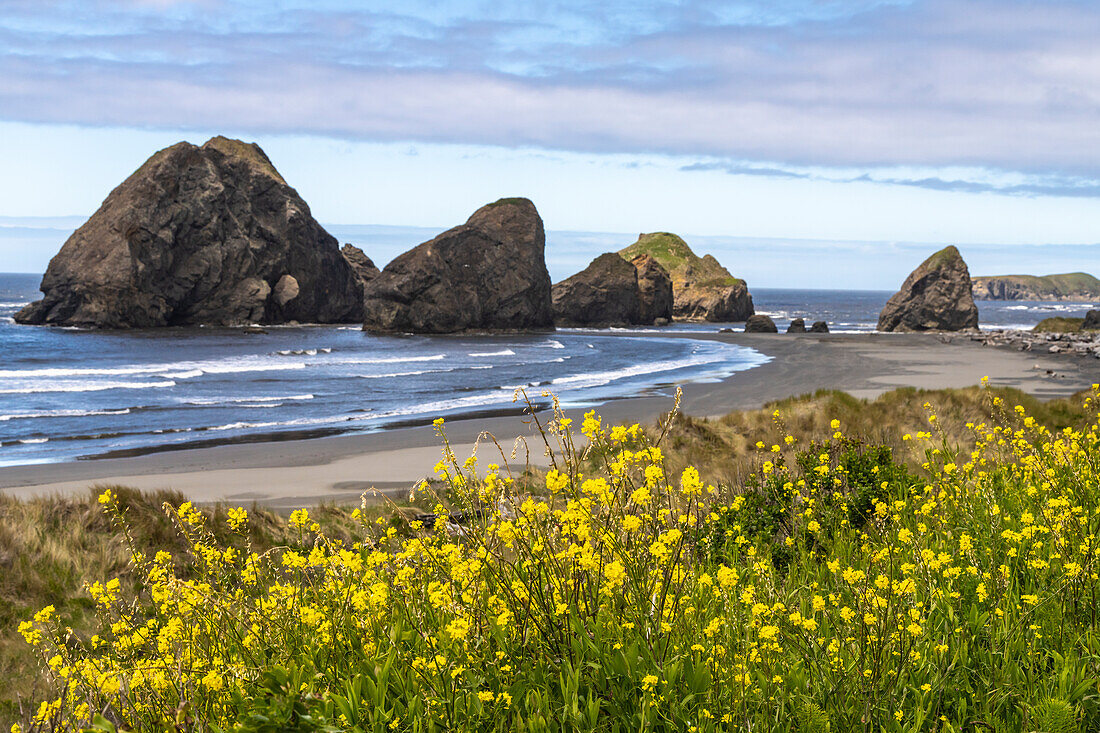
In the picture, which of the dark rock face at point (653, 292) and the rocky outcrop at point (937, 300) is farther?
the dark rock face at point (653, 292)

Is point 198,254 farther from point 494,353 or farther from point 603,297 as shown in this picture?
point 603,297

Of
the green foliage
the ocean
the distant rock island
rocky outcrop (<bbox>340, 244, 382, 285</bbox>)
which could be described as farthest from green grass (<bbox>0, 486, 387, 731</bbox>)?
rocky outcrop (<bbox>340, 244, 382, 285</bbox>)

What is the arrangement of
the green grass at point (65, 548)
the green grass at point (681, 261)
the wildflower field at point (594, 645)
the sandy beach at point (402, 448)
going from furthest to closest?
the green grass at point (681, 261)
the sandy beach at point (402, 448)
the green grass at point (65, 548)
the wildflower field at point (594, 645)

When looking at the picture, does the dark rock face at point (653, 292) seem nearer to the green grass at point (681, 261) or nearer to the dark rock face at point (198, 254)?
the green grass at point (681, 261)

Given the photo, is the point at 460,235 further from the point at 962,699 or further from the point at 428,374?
the point at 962,699

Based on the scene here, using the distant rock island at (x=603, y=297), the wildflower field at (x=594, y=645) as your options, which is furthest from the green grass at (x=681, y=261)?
the wildflower field at (x=594, y=645)

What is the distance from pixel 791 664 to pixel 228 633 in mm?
2792

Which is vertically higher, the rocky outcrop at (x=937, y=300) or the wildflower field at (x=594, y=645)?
the rocky outcrop at (x=937, y=300)

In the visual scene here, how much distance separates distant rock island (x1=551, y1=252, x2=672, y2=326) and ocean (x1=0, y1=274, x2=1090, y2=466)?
28.4 metres

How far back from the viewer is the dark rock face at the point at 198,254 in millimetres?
76375

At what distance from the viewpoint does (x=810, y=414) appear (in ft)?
52.9

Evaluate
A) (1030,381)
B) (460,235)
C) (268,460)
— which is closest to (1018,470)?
(268,460)

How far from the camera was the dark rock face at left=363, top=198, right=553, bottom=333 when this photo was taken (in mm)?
81625

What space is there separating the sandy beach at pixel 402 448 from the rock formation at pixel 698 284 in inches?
2670
